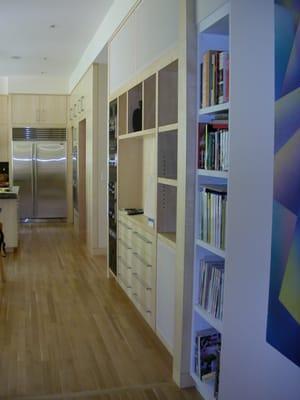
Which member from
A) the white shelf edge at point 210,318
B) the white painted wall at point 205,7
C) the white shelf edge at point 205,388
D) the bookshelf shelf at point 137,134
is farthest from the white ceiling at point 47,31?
the white shelf edge at point 205,388

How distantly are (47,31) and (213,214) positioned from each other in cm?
453

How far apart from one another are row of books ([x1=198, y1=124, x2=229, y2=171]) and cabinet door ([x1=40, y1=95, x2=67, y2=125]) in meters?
7.60

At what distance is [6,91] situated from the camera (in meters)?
9.99

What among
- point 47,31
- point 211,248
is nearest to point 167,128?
point 211,248

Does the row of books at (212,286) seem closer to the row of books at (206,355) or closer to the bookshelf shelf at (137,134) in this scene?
the row of books at (206,355)

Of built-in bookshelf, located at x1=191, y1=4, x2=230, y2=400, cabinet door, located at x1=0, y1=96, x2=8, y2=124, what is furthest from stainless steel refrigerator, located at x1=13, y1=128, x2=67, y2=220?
built-in bookshelf, located at x1=191, y1=4, x2=230, y2=400

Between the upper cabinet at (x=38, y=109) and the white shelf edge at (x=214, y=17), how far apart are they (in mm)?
7585

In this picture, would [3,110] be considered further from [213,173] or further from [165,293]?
[213,173]

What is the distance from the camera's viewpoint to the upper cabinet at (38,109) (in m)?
9.84

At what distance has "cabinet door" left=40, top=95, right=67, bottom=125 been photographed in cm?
990

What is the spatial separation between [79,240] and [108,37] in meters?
3.69

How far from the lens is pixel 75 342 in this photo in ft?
12.1

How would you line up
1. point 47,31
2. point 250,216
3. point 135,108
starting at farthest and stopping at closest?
point 47,31
point 135,108
point 250,216

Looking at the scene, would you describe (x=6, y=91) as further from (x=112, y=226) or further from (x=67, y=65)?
(x=112, y=226)
